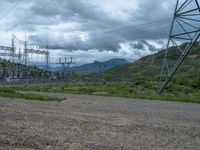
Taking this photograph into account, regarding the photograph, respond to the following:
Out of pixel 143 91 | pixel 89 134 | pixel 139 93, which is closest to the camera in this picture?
pixel 89 134

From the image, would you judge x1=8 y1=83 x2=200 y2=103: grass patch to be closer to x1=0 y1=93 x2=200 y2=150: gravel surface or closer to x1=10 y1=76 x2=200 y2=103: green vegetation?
x1=10 y1=76 x2=200 y2=103: green vegetation

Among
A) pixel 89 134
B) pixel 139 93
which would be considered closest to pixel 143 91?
pixel 139 93

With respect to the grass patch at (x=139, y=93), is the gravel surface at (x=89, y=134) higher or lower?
lower

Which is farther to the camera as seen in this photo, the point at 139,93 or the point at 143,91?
the point at 143,91

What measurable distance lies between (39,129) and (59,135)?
1.62 metres

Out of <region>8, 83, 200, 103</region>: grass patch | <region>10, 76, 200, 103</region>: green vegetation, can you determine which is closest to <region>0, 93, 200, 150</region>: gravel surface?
<region>8, 83, 200, 103</region>: grass patch

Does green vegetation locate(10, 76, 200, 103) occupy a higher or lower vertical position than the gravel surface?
higher

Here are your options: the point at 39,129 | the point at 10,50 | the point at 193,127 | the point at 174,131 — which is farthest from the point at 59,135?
the point at 10,50

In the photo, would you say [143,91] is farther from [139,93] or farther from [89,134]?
[89,134]

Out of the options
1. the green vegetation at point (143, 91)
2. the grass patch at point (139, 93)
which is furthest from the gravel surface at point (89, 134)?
the green vegetation at point (143, 91)

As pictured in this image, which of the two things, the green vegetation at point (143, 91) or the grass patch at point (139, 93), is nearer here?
the grass patch at point (139, 93)

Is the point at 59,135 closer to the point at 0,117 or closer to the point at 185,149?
the point at 185,149

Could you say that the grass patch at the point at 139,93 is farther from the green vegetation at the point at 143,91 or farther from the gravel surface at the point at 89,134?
the gravel surface at the point at 89,134

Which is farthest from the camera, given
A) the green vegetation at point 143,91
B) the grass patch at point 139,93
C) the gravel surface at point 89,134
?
the green vegetation at point 143,91
